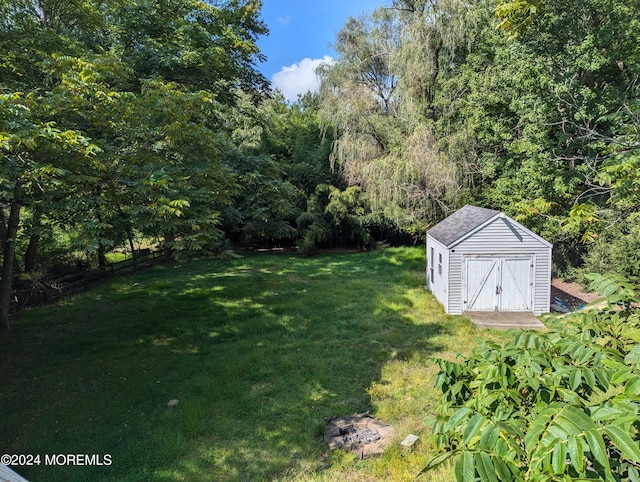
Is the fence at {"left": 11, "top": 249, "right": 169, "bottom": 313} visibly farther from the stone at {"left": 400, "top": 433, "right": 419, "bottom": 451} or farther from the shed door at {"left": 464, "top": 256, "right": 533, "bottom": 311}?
the shed door at {"left": 464, "top": 256, "right": 533, "bottom": 311}

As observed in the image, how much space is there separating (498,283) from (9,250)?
11864 mm

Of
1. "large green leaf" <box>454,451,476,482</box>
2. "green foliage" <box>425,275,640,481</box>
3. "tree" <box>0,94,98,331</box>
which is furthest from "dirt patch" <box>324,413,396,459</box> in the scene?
"tree" <box>0,94,98,331</box>

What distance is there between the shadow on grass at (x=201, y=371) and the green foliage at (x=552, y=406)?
3442 mm

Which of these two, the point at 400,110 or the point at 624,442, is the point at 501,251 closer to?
the point at 400,110

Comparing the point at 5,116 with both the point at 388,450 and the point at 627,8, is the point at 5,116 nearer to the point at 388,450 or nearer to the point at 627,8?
the point at 388,450

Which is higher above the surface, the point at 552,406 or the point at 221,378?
the point at 552,406

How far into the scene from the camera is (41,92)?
25.4 feet

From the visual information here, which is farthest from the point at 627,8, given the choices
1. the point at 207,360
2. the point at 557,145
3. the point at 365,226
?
the point at 207,360

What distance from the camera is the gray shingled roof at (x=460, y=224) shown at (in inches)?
431

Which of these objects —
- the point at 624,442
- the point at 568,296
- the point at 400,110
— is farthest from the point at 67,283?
the point at 568,296

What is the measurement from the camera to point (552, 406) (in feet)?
5.09

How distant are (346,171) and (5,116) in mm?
16076

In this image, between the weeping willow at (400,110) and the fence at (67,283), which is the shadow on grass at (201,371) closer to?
the fence at (67,283)

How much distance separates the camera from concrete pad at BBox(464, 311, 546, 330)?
9647mm
